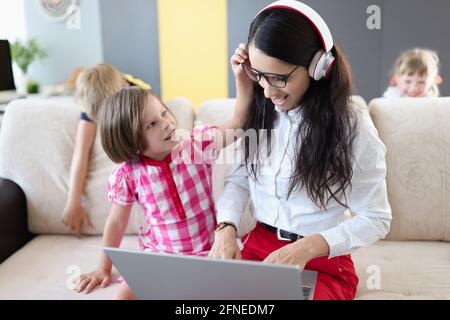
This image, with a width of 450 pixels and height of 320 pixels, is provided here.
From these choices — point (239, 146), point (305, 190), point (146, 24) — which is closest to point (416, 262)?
point (305, 190)

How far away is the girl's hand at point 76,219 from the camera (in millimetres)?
1560

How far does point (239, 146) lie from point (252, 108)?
12cm

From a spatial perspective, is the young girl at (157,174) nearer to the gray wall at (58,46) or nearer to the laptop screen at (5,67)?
the gray wall at (58,46)

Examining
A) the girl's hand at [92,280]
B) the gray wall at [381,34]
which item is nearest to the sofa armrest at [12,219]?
the girl's hand at [92,280]

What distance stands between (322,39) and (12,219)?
4.06 ft

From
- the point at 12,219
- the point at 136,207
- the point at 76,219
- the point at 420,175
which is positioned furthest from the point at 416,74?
the point at 12,219

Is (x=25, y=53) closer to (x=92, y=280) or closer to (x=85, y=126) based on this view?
(x=85, y=126)

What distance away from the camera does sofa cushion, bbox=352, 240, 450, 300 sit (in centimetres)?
122

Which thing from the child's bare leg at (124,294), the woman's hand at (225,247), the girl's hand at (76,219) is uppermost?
the woman's hand at (225,247)

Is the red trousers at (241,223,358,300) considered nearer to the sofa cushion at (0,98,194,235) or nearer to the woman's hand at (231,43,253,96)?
the woman's hand at (231,43,253,96)

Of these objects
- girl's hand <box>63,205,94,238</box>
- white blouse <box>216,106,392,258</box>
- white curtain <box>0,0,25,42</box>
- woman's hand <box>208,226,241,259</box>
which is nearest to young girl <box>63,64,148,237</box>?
girl's hand <box>63,205,94,238</box>

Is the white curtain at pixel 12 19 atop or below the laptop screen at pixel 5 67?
atop

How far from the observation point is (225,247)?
1.03 meters

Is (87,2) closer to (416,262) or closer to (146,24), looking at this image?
(146,24)
